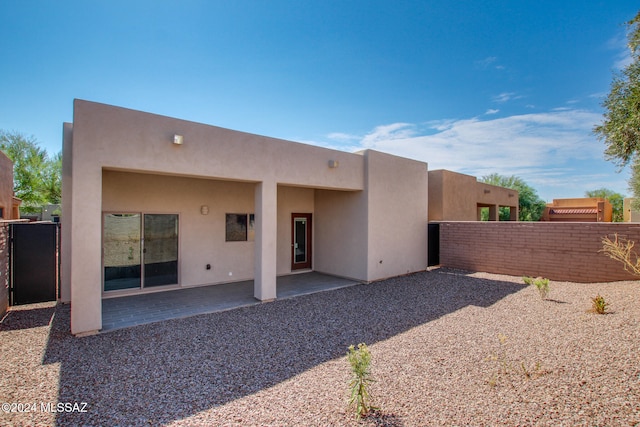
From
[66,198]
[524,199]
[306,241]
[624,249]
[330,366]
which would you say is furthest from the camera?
[524,199]

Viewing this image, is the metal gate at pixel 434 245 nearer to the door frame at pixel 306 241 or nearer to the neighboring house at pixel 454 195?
the neighboring house at pixel 454 195

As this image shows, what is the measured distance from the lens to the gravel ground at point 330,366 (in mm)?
3588

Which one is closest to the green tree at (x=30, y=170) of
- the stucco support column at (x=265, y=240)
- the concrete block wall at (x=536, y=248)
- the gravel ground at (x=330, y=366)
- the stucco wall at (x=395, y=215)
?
the gravel ground at (x=330, y=366)

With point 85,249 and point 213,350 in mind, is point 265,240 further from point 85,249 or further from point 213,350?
point 85,249

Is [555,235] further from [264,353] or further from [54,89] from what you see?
[54,89]

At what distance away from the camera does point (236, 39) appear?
10875mm

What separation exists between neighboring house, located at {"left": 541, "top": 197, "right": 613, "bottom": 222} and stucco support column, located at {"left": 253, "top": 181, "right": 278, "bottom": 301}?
114 feet

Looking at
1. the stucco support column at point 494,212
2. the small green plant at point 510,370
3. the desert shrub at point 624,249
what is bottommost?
the small green plant at point 510,370

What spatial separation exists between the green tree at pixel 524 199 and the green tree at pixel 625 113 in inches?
1071

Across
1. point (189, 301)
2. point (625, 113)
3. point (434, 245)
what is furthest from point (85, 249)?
point (625, 113)

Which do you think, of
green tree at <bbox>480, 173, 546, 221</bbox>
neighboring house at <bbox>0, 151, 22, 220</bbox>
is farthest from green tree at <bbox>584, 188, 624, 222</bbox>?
neighboring house at <bbox>0, 151, 22, 220</bbox>

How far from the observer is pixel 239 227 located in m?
11.0

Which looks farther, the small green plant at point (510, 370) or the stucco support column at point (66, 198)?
the stucco support column at point (66, 198)

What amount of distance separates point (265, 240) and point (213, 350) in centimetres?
350
